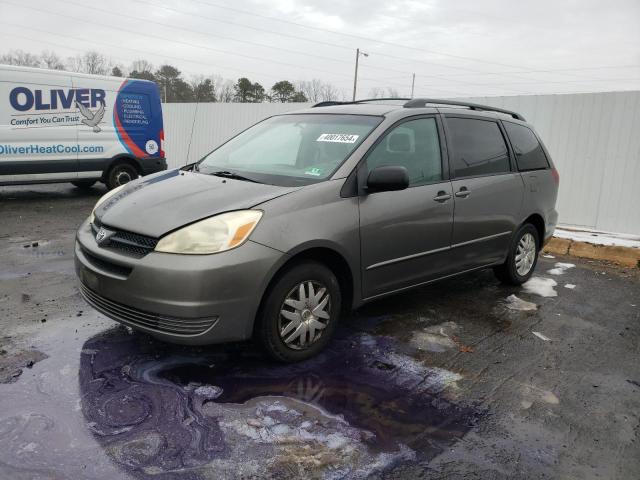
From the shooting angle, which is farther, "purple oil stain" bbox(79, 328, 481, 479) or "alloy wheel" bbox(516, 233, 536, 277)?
"alloy wheel" bbox(516, 233, 536, 277)

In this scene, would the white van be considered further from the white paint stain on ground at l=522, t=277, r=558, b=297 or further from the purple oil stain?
the white paint stain on ground at l=522, t=277, r=558, b=297

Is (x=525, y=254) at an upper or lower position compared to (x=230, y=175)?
lower

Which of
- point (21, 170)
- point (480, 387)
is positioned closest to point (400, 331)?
point (480, 387)

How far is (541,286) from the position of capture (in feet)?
18.8

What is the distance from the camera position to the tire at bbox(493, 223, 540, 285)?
5.36 metres

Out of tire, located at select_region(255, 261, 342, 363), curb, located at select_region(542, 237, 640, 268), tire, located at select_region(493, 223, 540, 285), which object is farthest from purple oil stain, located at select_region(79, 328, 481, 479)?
curb, located at select_region(542, 237, 640, 268)

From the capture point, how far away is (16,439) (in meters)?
2.55

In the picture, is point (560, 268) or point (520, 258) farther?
point (560, 268)

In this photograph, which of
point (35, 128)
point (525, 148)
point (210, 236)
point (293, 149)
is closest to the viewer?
point (210, 236)

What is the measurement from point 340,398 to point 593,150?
707cm

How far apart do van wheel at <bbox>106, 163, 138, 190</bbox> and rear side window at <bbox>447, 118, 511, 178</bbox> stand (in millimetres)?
7604

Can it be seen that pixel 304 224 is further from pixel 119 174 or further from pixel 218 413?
pixel 119 174

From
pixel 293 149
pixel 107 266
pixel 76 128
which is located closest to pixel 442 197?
pixel 293 149

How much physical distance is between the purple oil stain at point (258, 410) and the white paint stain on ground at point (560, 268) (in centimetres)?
350
